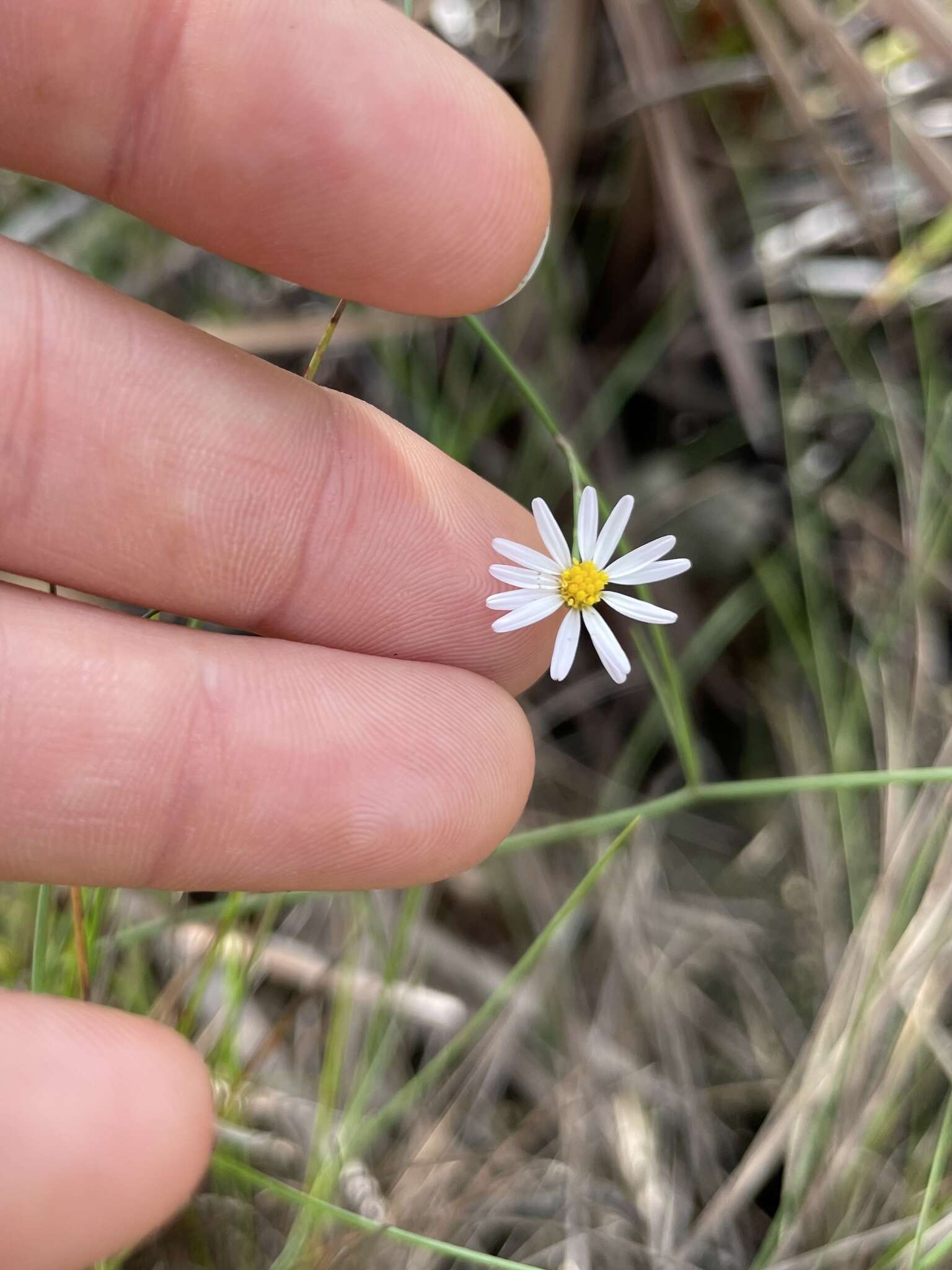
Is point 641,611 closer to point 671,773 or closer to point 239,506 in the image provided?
point 239,506

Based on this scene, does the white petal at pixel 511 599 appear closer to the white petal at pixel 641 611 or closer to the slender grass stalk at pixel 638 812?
the white petal at pixel 641 611

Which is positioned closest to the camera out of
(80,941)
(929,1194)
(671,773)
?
(929,1194)

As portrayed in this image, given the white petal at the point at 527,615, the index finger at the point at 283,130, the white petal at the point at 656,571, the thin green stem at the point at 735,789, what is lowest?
the thin green stem at the point at 735,789

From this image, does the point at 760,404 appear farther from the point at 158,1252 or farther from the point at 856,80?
the point at 158,1252

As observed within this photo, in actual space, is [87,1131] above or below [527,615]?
below

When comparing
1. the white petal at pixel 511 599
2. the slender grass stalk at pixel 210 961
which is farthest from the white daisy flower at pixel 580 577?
the slender grass stalk at pixel 210 961

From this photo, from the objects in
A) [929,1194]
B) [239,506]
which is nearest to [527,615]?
[239,506]

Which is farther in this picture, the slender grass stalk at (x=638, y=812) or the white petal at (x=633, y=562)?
the white petal at (x=633, y=562)
